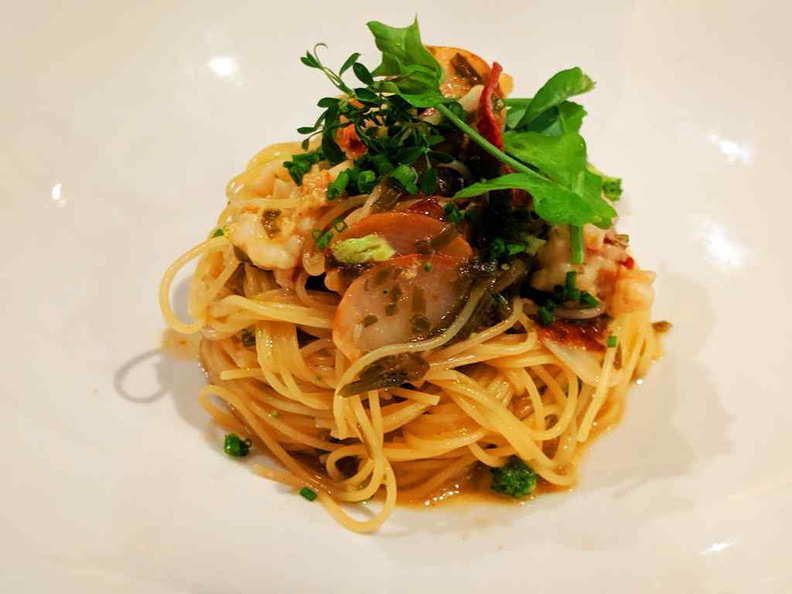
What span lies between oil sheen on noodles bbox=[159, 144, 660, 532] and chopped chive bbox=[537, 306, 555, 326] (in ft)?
0.20

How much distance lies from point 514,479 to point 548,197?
141cm

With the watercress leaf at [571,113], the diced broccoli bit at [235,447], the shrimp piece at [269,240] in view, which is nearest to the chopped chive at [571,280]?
the watercress leaf at [571,113]

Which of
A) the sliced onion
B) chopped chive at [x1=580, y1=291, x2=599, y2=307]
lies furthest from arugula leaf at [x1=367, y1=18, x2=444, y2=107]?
the sliced onion

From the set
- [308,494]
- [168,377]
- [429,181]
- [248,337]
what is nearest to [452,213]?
[429,181]

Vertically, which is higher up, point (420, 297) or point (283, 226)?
point (283, 226)

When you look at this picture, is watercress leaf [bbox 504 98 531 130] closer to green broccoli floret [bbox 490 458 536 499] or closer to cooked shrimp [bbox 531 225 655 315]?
cooked shrimp [bbox 531 225 655 315]

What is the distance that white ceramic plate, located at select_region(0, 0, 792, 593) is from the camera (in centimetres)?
319

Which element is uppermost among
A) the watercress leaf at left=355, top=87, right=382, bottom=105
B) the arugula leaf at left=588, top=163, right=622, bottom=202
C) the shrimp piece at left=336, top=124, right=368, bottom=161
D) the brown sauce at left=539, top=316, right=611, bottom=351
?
the watercress leaf at left=355, top=87, right=382, bottom=105

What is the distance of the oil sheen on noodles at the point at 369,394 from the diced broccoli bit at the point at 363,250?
0.56 feet

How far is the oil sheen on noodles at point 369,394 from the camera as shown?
3.52 metres

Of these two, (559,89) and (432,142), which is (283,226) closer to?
(432,142)

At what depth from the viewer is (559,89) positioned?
11.9 ft

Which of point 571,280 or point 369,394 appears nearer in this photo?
point 369,394

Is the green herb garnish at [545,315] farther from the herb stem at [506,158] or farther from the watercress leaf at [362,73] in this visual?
the watercress leaf at [362,73]
